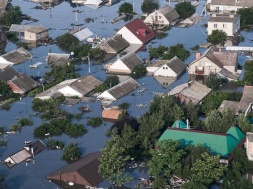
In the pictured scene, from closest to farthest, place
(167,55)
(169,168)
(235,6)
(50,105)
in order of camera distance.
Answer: (169,168), (50,105), (167,55), (235,6)

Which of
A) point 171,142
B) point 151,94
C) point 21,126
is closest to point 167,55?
point 151,94

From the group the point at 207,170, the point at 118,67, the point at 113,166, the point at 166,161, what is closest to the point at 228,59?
the point at 118,67

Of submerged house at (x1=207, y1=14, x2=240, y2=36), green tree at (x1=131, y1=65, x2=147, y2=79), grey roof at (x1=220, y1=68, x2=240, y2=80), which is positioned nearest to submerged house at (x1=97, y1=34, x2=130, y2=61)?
green tree at (x1=131, y1=65, x2=147, y2=79)

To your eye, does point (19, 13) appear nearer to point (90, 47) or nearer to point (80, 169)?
point (90, 47)

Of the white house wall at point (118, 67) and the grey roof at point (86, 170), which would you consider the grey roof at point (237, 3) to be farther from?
the grey roof at point (86, 170)

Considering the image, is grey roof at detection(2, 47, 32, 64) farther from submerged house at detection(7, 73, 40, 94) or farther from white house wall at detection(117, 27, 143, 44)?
white house wall at detection(117, 27, 143, 44)

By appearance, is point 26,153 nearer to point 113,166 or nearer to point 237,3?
point 113,166
